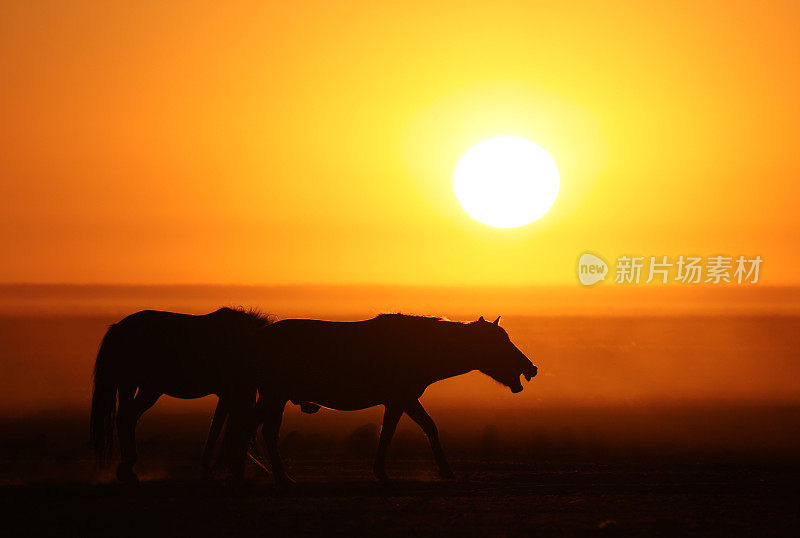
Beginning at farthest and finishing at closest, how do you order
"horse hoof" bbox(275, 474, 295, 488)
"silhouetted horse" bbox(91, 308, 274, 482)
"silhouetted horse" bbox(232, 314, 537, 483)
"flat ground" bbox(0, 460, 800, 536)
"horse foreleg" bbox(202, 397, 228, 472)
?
"horse foreleg" bbox(202, 397, 228, 472)
"silhouetted horse" bbox(91, 308, 274, 482)
"silhouetted horse" bbox(232, 314, 537, 483)
"horse hoof" bbox(275, 474, 295, 488)
"flat ground" bbox(0, 460, 800, 536)

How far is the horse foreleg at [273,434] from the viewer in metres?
14.8

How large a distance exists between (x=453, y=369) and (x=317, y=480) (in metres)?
2.84

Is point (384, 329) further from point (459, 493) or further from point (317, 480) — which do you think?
point (459, 493)

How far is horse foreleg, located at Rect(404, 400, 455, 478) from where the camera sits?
1514cm

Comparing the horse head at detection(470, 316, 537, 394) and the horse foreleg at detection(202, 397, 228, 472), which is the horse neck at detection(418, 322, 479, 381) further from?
the horse foreleg at detection(202, 397, 228, 472)

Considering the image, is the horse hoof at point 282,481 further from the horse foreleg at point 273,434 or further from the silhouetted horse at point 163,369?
the silhouetted horse at point 163,369

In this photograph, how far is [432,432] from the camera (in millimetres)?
15141

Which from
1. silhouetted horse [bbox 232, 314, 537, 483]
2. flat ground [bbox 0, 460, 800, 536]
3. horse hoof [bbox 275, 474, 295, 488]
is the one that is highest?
silhouetted horse [bbox 232, 314, 537, 483]

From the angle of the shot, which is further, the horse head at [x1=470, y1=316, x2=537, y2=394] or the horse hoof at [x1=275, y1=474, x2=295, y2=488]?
the horse head at [x1=470, y1=316, x2=537, y2=394]

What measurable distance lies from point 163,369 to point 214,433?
137 cm

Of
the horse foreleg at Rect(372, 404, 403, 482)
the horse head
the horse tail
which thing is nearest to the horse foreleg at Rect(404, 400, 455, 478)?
the horse foreleg at Rect(372, 404, 403, 482)

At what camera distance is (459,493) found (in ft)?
43.9

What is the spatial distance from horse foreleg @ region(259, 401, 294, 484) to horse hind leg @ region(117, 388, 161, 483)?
6.15ft

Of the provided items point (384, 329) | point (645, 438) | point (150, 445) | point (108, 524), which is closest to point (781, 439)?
point (645, 438)
